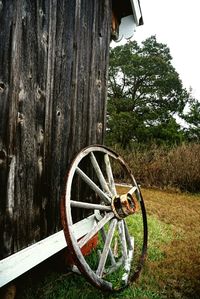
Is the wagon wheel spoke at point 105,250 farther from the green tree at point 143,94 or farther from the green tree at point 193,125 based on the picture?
the green tree at point 193,125

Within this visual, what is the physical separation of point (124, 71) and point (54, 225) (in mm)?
21658

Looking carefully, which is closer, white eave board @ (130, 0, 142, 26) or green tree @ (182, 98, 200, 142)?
white eave board @ (130, 0, 142, 26)

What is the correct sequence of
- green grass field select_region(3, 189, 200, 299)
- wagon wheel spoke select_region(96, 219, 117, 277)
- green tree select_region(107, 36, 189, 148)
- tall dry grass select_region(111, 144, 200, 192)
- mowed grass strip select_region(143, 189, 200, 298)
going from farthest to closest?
green tree select_region(107, 36, 189, 148) < tall dry grass select_region(111, 144, 200, 192) < mowed grass strip select_region(143, 189, 200, 298) < green grass field select_region(3, 189, 200, 299) < wagon wheel spoke select_region(96, 219, 117, 277)

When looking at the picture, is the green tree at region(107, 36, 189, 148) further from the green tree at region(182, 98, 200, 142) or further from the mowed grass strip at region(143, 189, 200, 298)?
the mowed grass strip at region(143, 189, 200, 298)

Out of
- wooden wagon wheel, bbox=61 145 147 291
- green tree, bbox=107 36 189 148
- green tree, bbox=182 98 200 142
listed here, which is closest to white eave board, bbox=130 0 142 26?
wooden wagon wheel, bbox=61 145 147 291

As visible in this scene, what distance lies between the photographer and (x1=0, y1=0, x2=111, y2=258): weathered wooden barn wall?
7.27 ft

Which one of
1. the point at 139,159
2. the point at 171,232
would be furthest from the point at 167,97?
the point at 171,232

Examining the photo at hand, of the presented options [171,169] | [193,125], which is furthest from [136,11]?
[193,125]

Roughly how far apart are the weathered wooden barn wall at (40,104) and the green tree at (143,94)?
54.2 ft

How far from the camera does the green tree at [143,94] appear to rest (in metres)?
20.6

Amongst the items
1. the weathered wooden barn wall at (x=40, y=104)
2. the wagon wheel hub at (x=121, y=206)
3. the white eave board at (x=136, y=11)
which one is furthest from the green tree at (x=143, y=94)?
the wagon wheel hub at (x=121, y=206)

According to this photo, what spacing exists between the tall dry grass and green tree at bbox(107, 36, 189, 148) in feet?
22.7

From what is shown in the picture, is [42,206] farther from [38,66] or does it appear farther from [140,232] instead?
[140,232]

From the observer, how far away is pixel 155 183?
39.8 ft
